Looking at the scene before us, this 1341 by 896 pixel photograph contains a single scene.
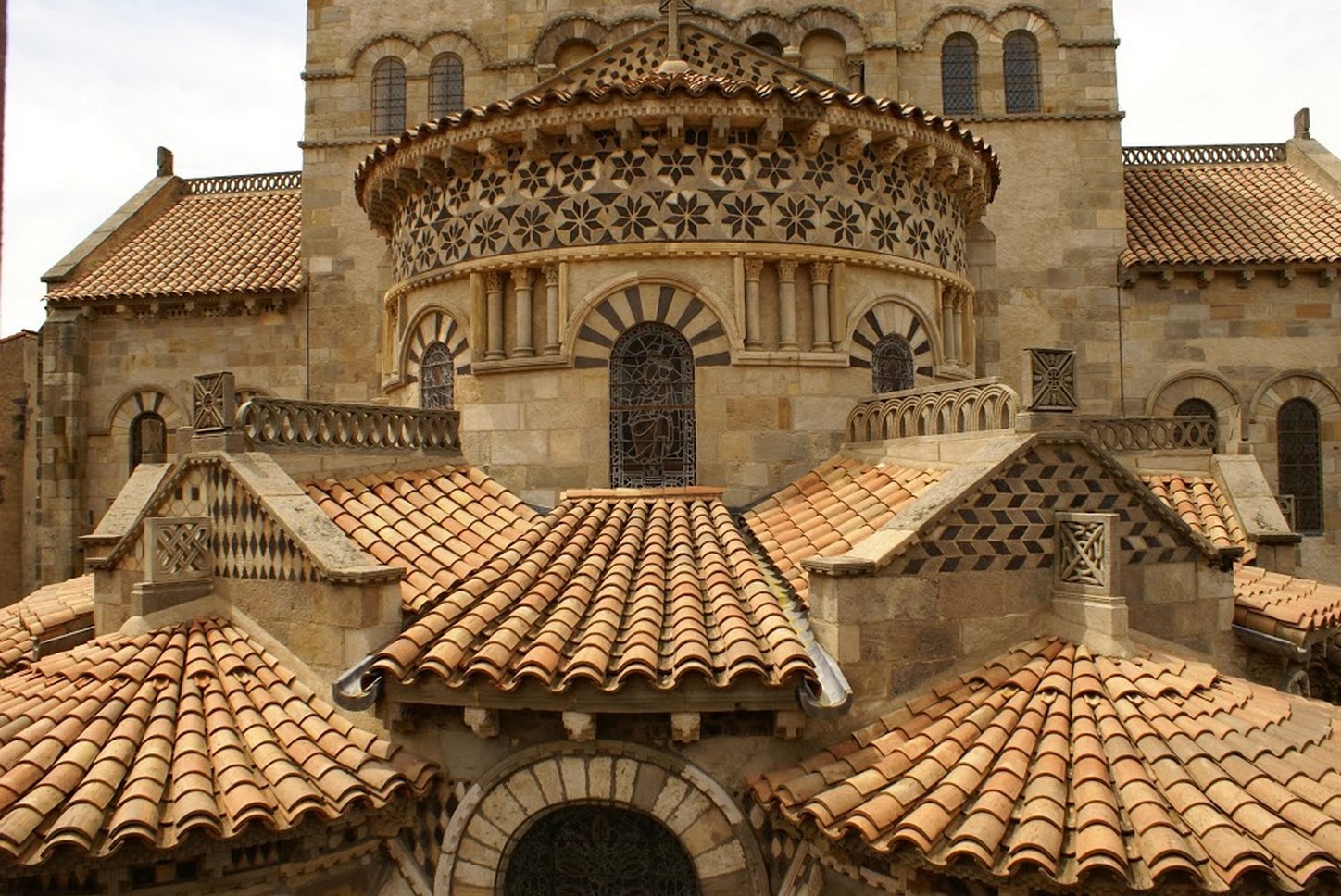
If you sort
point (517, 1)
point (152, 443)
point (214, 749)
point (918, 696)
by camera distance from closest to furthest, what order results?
point (214, 749), point (918, 696), point (152, 443), point (517, 1)

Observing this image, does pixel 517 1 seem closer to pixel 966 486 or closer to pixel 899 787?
pixel 966 486

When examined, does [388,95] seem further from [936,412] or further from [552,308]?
[936,412]

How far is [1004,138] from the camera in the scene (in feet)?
70.6

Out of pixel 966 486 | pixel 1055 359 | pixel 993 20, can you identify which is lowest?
pixel 966 486

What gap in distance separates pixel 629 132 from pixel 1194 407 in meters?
14.9

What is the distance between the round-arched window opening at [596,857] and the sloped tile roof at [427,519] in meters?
2.22

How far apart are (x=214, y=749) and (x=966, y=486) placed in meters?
6.22

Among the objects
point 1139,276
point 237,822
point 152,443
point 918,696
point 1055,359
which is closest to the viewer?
point 237,822

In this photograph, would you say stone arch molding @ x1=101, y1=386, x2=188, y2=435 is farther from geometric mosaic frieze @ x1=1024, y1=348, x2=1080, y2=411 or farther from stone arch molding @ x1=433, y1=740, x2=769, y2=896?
geometric mosaic frieze @ x1=1024, y1=348, x2=1080, y2=411

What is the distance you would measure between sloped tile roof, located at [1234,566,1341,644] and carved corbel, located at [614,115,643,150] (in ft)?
28.5

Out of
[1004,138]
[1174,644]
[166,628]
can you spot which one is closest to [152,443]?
[166,628]

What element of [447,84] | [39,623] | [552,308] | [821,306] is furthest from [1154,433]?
[447,84]

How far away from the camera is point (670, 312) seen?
39.8ft

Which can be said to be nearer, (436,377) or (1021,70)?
(436,377)
